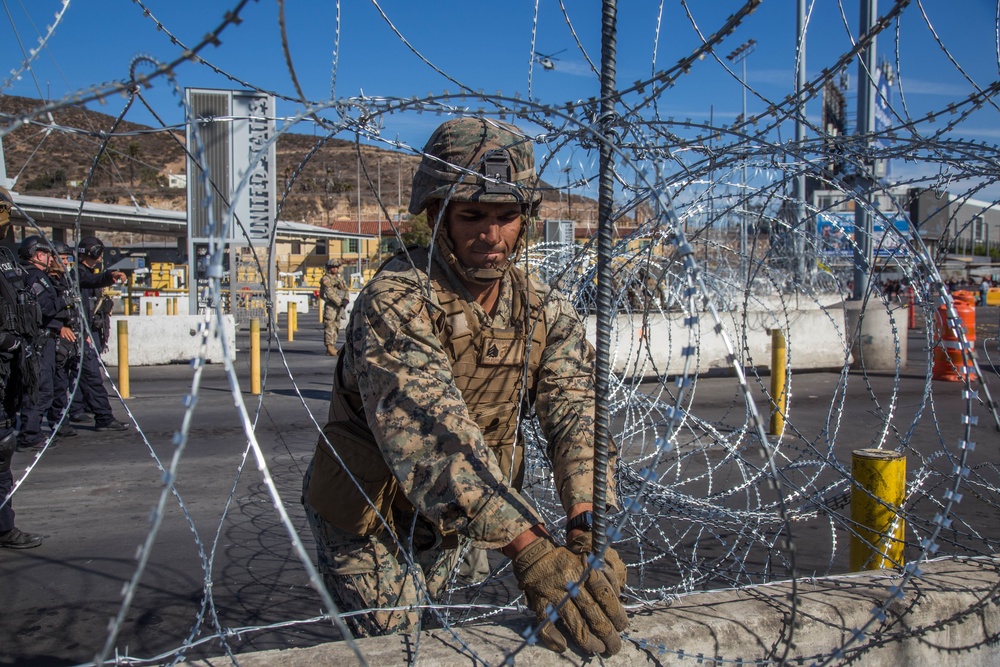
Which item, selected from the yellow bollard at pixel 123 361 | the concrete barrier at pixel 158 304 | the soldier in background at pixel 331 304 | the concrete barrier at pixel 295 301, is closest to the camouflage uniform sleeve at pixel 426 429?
the yellow bollard at pixel 123 361

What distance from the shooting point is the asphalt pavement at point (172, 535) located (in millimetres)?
3439

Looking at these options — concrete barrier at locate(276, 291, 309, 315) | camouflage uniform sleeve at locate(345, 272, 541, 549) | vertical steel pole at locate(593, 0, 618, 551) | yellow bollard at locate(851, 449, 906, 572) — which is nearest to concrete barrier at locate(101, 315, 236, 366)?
yellow bollard at locate(851, 449, 906, 572)

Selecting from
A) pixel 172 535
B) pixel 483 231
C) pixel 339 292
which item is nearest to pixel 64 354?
pixel 172 535

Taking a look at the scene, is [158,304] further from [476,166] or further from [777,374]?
[476,166]

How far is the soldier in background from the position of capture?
1495 centimetres

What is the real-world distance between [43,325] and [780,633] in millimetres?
6587

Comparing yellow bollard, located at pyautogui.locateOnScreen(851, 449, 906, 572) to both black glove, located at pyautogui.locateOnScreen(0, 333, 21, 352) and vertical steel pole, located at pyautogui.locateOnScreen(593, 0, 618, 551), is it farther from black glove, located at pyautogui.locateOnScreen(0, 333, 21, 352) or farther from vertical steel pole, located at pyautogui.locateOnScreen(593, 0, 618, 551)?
black glove, located at pyautogui.locateOnScreen(0, 333, 21, 352)

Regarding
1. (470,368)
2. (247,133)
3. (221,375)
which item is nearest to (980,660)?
(470,368)

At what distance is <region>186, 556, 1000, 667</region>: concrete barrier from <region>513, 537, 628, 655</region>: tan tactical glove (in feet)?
0.23

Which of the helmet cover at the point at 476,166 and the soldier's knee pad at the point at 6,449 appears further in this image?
the soldier's knee pad at the point at 6,449

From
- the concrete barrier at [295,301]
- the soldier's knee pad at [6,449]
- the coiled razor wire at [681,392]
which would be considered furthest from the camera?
the concrete barrier at [295,301]

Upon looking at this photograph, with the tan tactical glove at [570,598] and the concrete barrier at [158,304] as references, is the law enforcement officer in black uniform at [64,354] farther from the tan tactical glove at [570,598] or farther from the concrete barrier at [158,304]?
the concrete barrier at [158,304]

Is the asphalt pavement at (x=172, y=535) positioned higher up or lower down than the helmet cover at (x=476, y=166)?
lower down

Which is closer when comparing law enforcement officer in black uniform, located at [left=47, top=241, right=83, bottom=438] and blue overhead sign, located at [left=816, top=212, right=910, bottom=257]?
blue overhead sign, located at [left=816, top=212, right=910, bottom=257]
